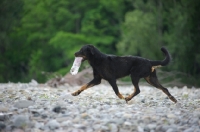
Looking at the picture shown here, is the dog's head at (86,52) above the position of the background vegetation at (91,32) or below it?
below

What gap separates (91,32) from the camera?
3838 cm

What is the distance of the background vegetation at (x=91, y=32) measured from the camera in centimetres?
1919

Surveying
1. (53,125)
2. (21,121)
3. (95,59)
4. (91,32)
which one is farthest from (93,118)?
(91,32)

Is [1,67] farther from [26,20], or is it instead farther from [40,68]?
[26,20]

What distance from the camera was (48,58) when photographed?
4116cm

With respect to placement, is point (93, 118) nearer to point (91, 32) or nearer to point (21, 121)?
point (21, 121)

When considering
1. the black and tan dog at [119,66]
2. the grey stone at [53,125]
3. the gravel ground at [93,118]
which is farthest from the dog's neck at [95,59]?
the grey stone at [53,125]

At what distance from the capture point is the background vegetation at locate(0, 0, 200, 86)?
1919 cm

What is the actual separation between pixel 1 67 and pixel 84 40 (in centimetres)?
925

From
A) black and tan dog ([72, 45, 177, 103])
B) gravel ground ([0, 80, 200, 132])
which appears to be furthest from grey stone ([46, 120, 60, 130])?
black and tan dog ([72, 45, 177, 103])

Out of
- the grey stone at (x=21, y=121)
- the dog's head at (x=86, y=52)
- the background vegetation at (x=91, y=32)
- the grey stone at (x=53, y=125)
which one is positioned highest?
the background vegetation at (x=91, y=32)

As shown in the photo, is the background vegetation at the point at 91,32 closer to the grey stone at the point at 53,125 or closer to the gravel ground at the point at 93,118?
the gravel ground at the point at 93,118

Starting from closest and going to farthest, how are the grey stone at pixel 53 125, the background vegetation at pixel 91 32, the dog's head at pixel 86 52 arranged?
the grey stone at pixel 53 125, the dog's head at pixel 86 52, the background vegetation at pixel 91 32

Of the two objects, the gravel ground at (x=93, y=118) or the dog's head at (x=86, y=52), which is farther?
the dog's head at (x=86, y=52)
